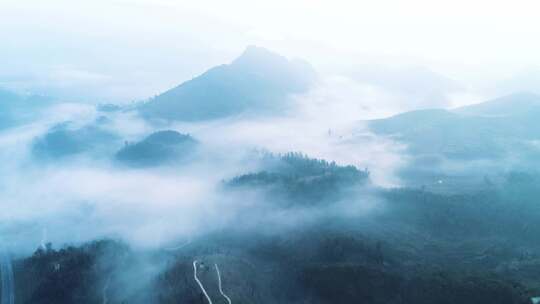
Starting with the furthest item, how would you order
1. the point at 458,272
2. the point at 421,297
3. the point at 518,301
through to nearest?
1. the point at 458,272
2. the point at 421,297
3. the point at 518,301

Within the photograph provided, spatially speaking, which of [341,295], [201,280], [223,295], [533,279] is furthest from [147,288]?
[533,279]

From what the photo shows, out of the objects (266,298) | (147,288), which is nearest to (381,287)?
(266,298)

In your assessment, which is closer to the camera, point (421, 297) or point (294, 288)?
point (421, 297)

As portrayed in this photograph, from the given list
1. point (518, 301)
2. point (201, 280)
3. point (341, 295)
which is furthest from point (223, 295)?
point (518, 301)

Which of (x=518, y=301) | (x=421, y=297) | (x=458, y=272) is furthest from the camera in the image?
(x=458, y=272)

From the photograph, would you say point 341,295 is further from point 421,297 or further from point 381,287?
point 421,297

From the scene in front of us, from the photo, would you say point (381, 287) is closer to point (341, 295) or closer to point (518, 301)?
point (341, 295)

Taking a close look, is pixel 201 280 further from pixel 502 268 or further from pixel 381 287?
pixel 502 268

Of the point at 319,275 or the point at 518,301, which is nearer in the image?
the point at 518,301
